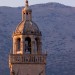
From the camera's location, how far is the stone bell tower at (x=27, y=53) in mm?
53531

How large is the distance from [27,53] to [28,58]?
362 mm

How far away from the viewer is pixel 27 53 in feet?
176

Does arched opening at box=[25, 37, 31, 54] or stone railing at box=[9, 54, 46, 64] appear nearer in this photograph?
stone railing at box=[9, 54, 46, 64]

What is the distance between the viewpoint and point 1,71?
199m

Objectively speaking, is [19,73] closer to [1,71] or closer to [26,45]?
[26,45]

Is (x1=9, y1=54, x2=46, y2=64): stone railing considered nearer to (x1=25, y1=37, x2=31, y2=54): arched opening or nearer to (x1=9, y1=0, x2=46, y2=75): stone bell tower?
(x1=9, y1=0, x2=46, y2=75): stone bell tower

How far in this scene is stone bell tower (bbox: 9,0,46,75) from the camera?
5353cm

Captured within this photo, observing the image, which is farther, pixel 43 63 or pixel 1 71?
pixel 1 71

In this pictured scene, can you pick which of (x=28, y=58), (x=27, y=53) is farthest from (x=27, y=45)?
(x=28, y=58)

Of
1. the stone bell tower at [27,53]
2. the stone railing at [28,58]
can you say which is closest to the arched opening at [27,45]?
the stone bell tower at [27,53]

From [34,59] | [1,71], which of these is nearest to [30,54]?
[34,59]

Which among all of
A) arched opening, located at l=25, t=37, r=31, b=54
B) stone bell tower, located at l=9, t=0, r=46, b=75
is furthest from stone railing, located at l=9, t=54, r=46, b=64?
arched opening, located at l=25, t=37, r=31, b=54

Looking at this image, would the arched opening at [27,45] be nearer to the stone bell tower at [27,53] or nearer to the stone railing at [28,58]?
the stone bell tower at [27,53]

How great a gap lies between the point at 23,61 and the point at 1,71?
14603cm
